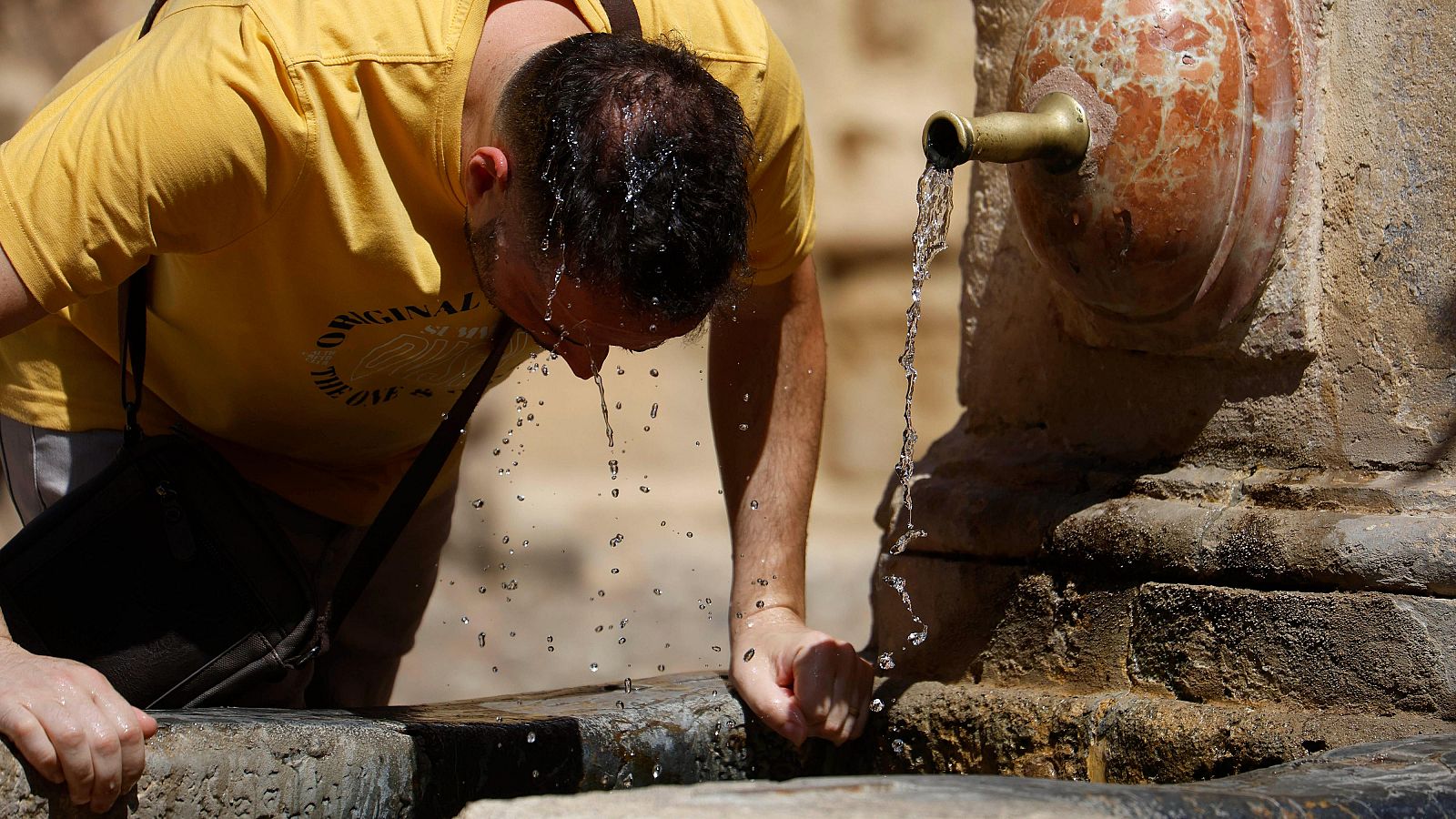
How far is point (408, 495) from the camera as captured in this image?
1.78m

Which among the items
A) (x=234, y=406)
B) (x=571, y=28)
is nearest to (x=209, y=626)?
(x=234, y=406)

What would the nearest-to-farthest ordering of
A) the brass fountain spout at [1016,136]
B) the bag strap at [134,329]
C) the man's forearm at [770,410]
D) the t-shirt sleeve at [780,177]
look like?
the brass fountain spout at [1016,136] < the bag strap at [134,329] < the t-shirt sleeve at [780,177] < the man's forearm at [770,410]

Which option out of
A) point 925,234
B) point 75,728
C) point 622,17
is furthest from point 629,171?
point 75,728

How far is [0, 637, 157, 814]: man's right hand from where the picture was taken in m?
1.25

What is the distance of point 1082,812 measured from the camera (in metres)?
0.96

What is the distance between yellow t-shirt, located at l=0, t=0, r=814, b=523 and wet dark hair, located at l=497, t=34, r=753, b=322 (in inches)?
3.6

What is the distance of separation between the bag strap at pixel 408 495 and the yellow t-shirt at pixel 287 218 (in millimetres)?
30

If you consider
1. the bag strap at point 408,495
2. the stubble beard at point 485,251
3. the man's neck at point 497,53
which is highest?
the man's neck at point 497,53

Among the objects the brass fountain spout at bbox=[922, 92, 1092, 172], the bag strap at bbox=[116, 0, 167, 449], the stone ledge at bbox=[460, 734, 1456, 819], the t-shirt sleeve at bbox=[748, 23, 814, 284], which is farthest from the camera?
the t-shirt sleeve at bbox=[748, 23, 814, 284]

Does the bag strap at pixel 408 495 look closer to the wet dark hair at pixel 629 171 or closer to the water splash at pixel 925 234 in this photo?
the wet dark hair at pixel 629 171

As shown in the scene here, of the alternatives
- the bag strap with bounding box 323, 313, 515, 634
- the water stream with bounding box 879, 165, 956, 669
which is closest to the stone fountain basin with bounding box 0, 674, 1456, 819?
the bag strap with bounding box 323, 313, 515, 634

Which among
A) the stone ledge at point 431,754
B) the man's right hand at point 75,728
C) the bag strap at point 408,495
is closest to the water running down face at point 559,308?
the bag strap at point 408,495

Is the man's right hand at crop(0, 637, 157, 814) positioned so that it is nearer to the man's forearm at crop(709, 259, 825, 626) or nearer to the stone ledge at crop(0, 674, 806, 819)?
the stone ledge at crop(0, 674, 806, 819)

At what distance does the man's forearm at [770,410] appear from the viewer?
1.93m
